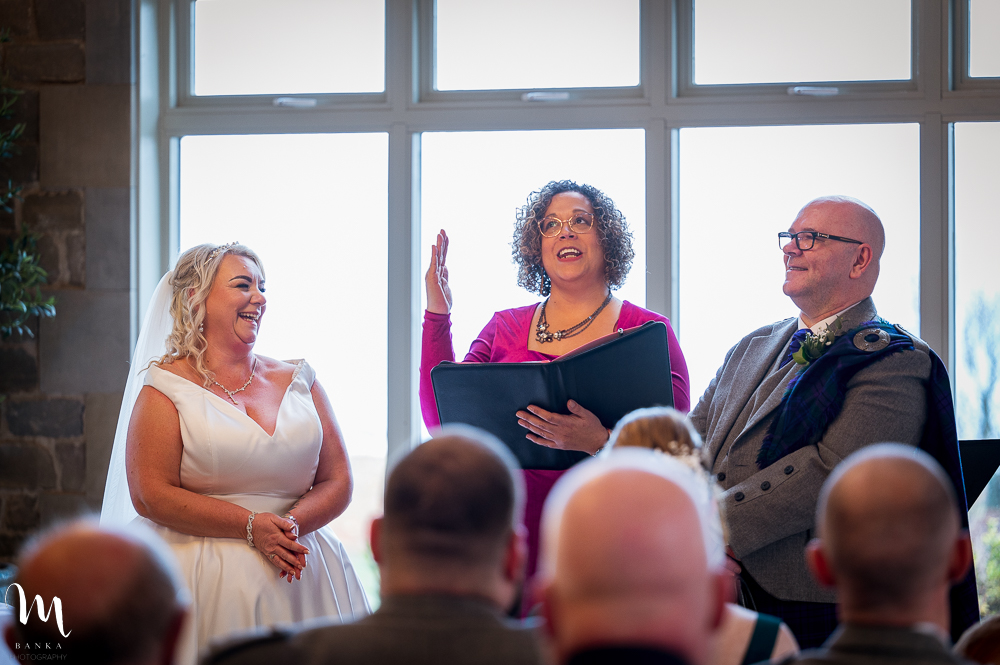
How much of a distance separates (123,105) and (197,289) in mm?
1397

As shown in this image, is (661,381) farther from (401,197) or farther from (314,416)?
(401,197)

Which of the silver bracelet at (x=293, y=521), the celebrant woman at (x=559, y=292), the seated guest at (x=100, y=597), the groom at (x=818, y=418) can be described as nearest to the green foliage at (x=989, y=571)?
the groom at (x=818, y=418)

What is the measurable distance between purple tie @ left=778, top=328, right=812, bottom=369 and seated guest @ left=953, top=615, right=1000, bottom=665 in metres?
1.09

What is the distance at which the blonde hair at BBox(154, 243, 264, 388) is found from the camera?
2.49m

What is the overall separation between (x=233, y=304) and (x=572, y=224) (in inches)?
42.0

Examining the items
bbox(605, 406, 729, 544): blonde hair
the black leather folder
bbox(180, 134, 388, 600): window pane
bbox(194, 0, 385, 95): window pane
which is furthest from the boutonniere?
bbox(194, 0, 385, 95): window pane

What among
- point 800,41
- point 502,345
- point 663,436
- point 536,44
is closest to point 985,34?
point 800,41

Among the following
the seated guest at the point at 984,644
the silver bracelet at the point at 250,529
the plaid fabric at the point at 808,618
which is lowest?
the plaid fabric at the point at 808,618

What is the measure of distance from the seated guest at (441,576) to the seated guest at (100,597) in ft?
0.44

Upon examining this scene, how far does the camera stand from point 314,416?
2561 millimetres

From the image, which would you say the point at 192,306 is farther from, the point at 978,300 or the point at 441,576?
the point at 978,300

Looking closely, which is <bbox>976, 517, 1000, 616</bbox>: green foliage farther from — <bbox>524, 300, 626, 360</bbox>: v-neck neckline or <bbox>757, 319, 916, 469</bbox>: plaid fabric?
<bbox>524, 300, 626, 360</bbox>: v-neck neckline

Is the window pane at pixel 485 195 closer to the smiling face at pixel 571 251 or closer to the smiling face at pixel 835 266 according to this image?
the smiling face at pixel 571 251

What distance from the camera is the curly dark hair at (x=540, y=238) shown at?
269 centimetres
